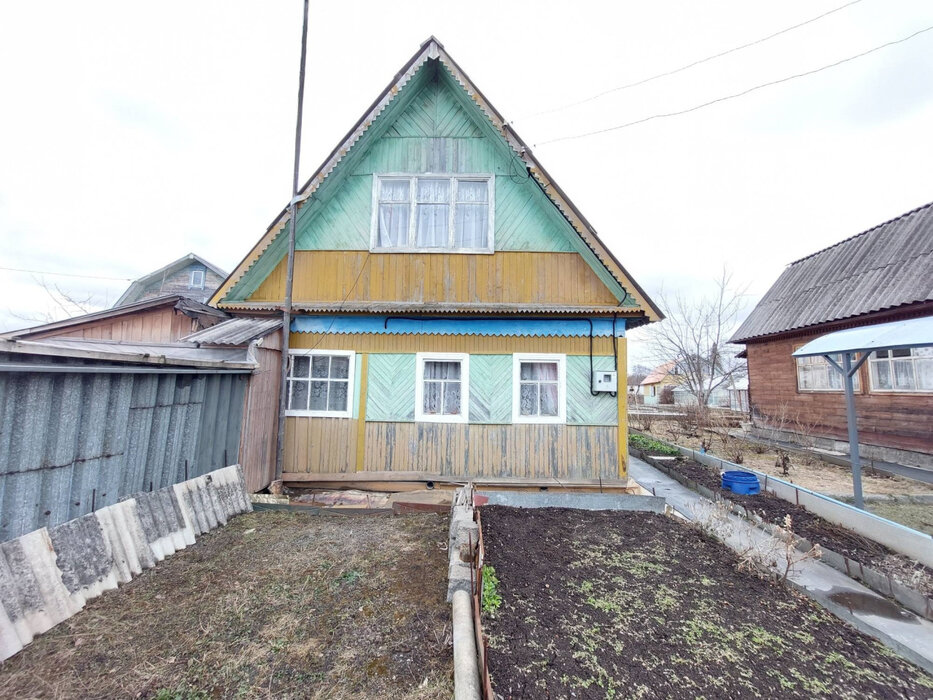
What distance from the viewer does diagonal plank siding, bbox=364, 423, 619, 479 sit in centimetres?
679

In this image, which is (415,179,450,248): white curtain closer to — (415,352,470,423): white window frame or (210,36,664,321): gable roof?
(210,36,664,321): gable roof

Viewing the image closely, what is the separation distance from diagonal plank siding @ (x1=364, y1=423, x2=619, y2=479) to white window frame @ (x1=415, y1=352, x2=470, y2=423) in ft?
0.37

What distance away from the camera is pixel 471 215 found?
24.1 ft

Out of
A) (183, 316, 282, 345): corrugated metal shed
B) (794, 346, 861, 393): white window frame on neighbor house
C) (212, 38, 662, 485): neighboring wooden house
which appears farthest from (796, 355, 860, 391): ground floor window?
(183, 316, 282, 345): corrugated metal shed

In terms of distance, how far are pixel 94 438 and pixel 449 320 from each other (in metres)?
4.85

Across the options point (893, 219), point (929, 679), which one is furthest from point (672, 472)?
point (893, 219)

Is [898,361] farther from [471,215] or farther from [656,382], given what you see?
[656,382]

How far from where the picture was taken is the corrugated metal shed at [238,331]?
5.68 metres

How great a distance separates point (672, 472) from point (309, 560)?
316 inches

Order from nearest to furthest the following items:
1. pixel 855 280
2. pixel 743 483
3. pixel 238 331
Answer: pixel 238 331
pixel 743 483
pixel 855 280

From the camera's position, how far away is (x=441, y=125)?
7.46 m

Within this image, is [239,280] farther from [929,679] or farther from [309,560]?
[929,679]

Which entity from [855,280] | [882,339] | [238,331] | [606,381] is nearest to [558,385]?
[606,381]

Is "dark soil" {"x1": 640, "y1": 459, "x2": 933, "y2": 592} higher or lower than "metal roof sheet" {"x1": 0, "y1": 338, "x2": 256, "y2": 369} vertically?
lower
